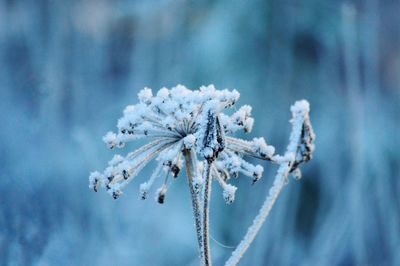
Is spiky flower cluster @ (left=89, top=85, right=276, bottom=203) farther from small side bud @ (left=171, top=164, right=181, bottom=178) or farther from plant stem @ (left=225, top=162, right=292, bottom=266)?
plant stem @ (left=225, top=162, right=292, bottom=266)

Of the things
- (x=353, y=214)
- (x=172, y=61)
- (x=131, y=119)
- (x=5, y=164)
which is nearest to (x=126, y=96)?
(x=172, y=61)

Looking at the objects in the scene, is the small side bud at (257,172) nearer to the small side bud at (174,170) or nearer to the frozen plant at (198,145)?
the frozen plant at (198,145)

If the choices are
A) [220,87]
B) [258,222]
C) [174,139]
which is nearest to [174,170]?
[174,139]

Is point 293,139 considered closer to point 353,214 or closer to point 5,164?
point 5,164

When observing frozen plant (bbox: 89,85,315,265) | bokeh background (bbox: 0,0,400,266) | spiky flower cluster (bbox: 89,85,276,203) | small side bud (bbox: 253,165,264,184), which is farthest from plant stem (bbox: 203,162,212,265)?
bokeh background (bbox: 0,0,400,266)

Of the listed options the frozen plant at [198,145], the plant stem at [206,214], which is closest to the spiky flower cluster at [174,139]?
the frozen plant at [198,145]

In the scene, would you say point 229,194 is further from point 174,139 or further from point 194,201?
point 174,139
